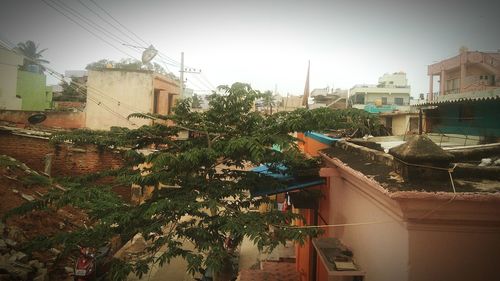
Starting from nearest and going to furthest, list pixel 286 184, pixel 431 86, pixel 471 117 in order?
1. pixel 286 184
2. pixel 471 117
3. pixel 431 86

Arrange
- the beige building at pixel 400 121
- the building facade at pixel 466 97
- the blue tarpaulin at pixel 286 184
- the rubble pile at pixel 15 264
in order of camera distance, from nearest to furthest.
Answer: the blue tarpaulin at pixel 286 184, the rubble pile at pixel 15 264, the building facade at pixel 466 97, the beige building at pixel 400 121

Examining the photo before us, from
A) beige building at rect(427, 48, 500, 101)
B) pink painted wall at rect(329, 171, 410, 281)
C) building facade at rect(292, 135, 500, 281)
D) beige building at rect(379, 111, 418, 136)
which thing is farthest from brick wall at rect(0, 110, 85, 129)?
beige building at rect(427, 48, 500, 101)

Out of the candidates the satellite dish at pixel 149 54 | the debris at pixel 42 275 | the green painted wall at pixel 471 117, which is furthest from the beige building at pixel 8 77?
the green painted wall at pixel 471 117

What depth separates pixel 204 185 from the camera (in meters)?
5.05

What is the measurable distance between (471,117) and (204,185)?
43.2ft

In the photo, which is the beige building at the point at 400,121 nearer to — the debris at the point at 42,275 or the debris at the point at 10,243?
the debris at the point at 42,275

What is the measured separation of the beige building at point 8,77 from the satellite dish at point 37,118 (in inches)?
209

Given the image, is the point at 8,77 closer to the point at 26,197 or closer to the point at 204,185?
the point at 26,197

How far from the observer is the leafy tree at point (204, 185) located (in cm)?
429

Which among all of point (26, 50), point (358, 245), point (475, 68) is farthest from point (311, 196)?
point (26, 50)

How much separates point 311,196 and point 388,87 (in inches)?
1601

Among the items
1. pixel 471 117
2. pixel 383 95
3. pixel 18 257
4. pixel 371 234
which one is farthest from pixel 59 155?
pixel 383 95

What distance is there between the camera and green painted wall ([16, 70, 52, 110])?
91.3 ft

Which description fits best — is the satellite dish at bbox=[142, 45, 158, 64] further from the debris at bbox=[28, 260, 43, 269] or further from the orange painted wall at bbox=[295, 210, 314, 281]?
the orange painted wall at bbox=[295, 210, 314, 281]
